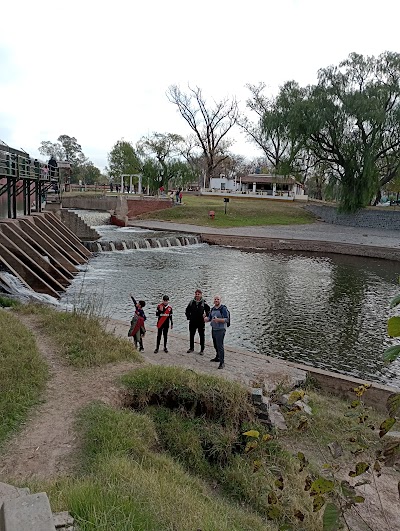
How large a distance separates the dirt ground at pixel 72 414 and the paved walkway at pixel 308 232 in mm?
25066

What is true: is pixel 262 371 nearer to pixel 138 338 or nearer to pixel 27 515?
pixel 138 338

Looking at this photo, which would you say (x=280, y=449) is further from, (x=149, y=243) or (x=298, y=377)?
(x=149, y=243)

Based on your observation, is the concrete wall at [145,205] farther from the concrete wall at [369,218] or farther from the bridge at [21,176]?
the concrete wall at [369,218]

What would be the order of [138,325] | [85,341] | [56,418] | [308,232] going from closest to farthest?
[56,418] < [85,341] < [138,325] < [308,232]

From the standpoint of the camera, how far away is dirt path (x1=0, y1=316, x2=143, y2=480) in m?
5.20

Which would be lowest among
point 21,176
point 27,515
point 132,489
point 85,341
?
point 85,341

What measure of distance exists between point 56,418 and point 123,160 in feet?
231

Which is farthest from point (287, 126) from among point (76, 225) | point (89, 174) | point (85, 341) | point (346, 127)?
point (89, 174)

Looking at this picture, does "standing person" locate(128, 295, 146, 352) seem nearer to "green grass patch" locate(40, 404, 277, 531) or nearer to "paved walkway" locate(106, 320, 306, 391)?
"paved walkway" locate(106, 320, 306, 391)

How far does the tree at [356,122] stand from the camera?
3712cm

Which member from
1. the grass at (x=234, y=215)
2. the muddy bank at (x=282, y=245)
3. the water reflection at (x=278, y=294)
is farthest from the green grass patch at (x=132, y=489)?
the grass at (x=234, y=215)

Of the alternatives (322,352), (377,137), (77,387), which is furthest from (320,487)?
(377,137)

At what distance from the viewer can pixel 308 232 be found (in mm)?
38031

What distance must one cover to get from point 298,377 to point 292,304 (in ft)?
26.1
